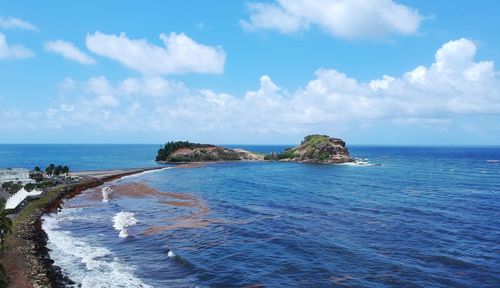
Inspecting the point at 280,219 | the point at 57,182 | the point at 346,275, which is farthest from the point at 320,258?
the point at 57,182

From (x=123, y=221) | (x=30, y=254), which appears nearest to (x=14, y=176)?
(x=123, y=221)

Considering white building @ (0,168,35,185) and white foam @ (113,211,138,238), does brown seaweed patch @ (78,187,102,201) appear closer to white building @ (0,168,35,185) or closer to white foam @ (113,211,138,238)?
white building @ (0,168,35,185)

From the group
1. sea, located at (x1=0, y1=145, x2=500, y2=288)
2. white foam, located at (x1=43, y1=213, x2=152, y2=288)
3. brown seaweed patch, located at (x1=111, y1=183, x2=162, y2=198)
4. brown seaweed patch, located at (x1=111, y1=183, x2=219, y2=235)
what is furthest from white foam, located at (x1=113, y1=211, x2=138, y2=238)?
brown seaweed patch, located at (x1=111, y1=183, x2=162, y2=198)

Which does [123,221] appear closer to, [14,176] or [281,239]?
[281,239]

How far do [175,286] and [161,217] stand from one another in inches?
1219

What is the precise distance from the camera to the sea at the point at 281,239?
3731 centimetres

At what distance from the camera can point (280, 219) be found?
2400 inches

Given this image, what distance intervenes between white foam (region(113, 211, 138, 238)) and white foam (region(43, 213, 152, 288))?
5216 millimetres

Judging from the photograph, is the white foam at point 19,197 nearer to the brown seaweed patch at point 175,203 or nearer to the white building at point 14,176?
the white building at point 14,176

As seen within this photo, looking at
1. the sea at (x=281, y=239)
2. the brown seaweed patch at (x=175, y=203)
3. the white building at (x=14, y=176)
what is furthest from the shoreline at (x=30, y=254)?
the white building at (x=14, y=176)

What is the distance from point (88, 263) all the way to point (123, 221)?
2079 cm

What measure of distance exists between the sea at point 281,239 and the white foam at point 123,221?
0.48ft

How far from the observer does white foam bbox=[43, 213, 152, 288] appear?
3656 centimetres

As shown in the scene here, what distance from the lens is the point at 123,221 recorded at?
6216 centimetres
